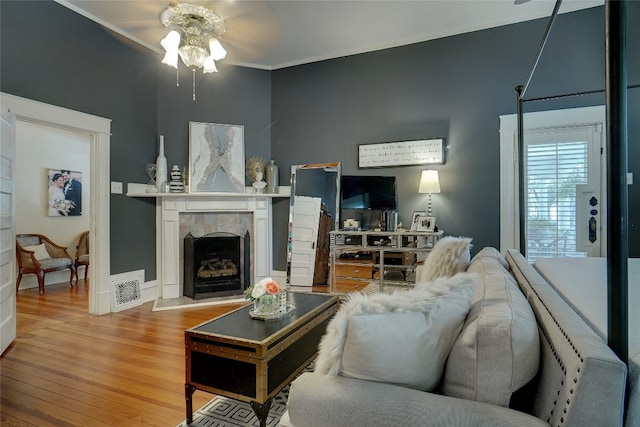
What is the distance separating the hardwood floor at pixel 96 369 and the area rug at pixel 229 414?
87 millimetres

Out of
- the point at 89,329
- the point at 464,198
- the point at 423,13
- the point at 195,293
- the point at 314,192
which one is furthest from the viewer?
the point at 314,192

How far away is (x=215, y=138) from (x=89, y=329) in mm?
2620

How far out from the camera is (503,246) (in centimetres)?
374

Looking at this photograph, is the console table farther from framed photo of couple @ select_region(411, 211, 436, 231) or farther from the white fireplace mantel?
the white fireplace mantel

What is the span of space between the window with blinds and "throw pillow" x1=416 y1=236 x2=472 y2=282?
83.1 inches

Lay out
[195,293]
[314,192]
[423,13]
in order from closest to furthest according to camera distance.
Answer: [423,13]
[195,293]
[314,192]

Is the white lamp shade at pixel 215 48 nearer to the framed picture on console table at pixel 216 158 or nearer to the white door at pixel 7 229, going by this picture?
the framed picture on console table at pixel 216 158

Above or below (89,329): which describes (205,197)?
above

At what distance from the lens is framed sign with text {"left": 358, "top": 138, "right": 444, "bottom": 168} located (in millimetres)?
4039

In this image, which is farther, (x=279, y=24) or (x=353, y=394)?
(x=279, y=24)

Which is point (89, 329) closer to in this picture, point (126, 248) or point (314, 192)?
point (126, 248)

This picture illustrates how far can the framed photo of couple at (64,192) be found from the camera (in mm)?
5375

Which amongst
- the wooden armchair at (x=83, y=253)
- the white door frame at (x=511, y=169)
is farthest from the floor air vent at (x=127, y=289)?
the white door frame at (x=511, y=169)

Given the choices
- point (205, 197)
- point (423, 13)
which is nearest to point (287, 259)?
point (205, 197)
